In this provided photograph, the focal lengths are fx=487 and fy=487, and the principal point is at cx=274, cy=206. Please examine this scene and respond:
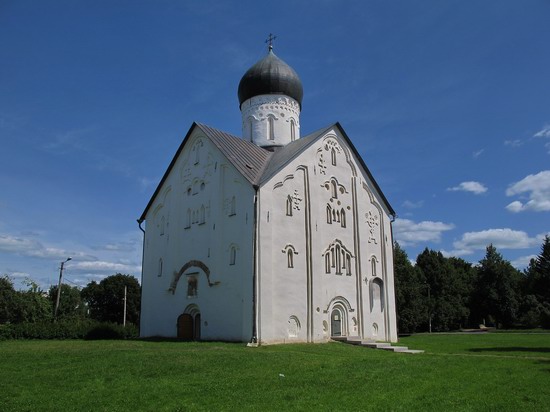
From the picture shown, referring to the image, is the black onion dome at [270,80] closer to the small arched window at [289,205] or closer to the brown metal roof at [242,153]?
the brown metal roof at [242,153]

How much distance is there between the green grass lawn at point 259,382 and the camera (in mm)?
8531

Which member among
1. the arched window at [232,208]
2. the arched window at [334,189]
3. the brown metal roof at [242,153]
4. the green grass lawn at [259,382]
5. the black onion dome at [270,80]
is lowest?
the green grass lawn at [259,382]

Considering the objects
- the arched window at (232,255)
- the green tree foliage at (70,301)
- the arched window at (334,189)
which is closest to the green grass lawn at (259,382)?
the arched window at (232,255)

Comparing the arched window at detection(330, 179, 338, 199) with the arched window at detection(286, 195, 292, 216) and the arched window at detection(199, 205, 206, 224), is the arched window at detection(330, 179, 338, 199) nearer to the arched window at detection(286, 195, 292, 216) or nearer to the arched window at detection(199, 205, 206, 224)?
the arched window at detection(286, 195, 292, 216)

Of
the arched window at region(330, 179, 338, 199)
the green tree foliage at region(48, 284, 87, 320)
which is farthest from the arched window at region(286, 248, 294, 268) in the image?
the green tree foliage at region(48, 284, 87, 320)

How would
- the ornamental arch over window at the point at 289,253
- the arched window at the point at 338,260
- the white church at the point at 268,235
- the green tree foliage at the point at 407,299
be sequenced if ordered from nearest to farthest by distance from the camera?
the white church at the point at 268,235, the ornamental arch over window at the point at 289,253, the arched window at the point at 338,260, the green tree foliage at the point at 407,299

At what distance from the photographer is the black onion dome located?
95.2ft

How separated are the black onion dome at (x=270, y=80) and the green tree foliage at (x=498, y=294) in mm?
38680

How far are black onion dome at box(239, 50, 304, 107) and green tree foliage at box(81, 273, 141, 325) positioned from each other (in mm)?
33602

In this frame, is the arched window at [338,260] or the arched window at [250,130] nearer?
the arched window at [338,260]

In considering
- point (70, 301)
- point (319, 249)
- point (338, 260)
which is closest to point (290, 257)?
point (319, 249)

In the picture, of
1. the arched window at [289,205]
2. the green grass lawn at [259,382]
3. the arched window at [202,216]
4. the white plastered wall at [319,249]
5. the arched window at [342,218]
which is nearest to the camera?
the green grass lawn at [259,382]

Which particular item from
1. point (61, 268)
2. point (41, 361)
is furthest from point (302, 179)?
point (61, 268)

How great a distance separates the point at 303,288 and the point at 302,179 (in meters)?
5.45
